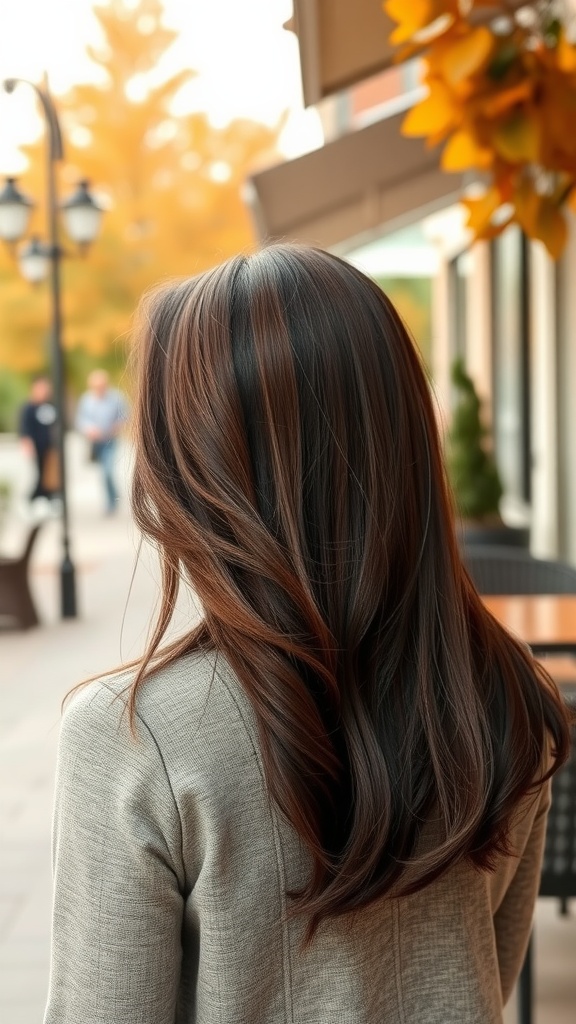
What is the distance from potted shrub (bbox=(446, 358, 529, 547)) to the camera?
8.42 m

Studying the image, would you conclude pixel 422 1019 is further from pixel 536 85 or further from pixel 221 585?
pixel 536 85

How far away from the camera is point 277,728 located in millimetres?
1088

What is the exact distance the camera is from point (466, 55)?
2125 millimetres

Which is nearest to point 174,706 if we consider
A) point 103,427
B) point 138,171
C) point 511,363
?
point 511,363

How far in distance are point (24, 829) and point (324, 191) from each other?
11.9 ft

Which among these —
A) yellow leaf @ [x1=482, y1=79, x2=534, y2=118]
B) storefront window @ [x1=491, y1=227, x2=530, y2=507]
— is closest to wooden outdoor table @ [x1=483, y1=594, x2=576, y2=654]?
yellow leaf @ [x1=482, y1=79, x2=534, y2=118]

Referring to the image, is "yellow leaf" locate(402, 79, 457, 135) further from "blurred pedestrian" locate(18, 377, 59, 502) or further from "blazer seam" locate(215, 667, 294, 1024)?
"blurred pedestrian" locate(18, 377, 59, 502)

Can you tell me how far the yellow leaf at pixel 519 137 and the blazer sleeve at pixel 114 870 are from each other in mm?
1522

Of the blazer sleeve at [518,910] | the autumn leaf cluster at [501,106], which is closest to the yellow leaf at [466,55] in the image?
the autumn leaf cluster at [501,106]

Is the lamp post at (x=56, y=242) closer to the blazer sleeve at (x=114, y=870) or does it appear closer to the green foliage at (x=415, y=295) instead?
the blazer sleeve at (x=114, y=870)

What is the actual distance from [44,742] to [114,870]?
546cm

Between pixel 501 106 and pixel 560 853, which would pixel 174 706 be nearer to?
pixel 501 106

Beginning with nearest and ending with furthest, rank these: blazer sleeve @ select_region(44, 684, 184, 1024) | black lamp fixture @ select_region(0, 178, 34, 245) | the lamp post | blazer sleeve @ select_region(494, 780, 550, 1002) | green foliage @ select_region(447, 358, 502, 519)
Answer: blazer sleeve @ select_region(44, 684, 184, 1024), blazer sleeve @ select_region(494, 780, 550, 1002), green foliage @ select_region(447, 358, 502, 519), the lamp post, black lamp fixture @ select_region(0, 178, 34, 245)

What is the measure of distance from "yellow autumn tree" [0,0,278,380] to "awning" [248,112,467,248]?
16.7 metres
